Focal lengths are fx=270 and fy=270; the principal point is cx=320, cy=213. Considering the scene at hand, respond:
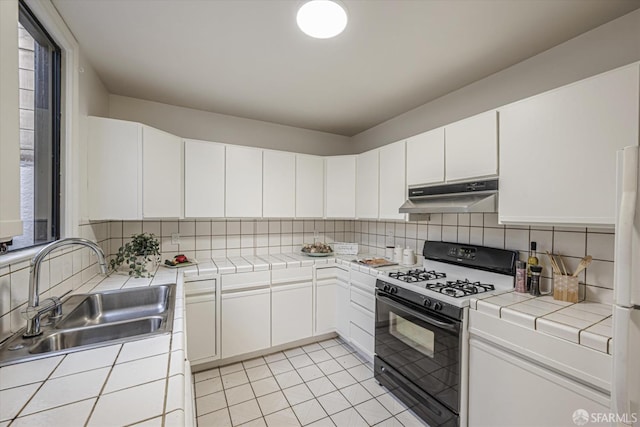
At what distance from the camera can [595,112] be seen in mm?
1315

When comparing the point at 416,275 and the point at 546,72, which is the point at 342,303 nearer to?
the point at 416,275

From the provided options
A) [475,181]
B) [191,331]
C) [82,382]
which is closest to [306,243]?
[191,331]

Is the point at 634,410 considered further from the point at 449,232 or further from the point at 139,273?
the point at 139,273

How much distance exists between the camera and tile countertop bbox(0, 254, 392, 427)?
660mm

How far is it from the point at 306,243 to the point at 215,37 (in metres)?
2.32

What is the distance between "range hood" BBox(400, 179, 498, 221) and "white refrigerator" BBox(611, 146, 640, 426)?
31.4 inches

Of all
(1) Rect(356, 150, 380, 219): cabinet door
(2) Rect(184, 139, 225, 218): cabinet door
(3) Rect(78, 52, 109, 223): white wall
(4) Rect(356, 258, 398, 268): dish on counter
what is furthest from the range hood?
(3) Rect(78, 52, 109, 223): white wall

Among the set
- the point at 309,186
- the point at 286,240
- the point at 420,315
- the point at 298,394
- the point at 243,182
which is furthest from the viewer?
the point at 286,240

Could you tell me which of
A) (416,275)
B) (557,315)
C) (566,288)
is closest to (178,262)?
(416,275)

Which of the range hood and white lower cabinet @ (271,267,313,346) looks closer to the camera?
the range hood

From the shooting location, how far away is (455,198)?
6.34 ft

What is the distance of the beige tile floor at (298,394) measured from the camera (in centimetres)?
182

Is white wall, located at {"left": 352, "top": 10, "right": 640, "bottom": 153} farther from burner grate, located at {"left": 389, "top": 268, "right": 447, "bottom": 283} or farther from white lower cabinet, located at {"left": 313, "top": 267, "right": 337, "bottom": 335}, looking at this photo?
white lower cabinet, located at {"left": 313, "top": 267, "right": 337, "bottom": 335}

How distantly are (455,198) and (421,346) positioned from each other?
106 cm
